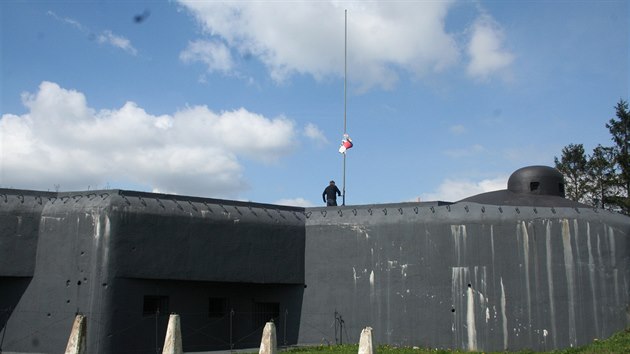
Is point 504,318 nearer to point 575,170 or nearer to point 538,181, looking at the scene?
point 538,181

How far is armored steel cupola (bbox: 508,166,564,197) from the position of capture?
1830 cm

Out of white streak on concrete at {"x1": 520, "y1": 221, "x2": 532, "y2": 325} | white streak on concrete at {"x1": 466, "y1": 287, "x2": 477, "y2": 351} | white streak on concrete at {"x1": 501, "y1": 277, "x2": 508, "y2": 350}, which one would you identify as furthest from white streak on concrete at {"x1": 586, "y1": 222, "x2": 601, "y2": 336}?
white streak on concrete at {"x1": 466, "y1": 287, "x2": 477, "y2": 351}

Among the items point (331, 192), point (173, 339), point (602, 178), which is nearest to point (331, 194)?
point (331, 192)

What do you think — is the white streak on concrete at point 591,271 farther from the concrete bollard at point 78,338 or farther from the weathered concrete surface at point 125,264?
the concrete bollard at point 78,338

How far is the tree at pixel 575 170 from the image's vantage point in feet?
130

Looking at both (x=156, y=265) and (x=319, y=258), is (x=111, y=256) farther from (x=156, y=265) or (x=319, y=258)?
(x=319, y=258)

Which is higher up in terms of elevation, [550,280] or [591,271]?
[591,271]

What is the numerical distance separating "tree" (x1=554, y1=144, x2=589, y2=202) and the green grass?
1016 inches

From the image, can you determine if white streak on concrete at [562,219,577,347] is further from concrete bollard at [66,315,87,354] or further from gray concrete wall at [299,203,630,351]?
concrete bollard at [66,315,87,354]

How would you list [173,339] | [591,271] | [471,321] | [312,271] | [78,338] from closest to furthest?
1. [78,338]
2. [173,339]
3. [591,271]
4. [471,321]
5. [312,271]

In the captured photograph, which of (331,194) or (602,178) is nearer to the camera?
(331,194)

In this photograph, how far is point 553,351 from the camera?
1547 centimetres

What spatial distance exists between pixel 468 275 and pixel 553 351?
2.73 metres

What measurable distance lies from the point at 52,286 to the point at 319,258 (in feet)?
24.1
